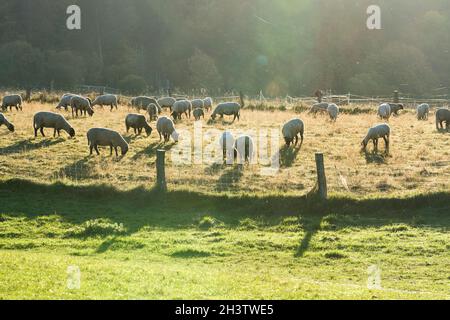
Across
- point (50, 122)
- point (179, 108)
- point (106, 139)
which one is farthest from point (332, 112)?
point (50, 122)

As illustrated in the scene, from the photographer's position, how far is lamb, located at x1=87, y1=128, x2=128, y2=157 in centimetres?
2423

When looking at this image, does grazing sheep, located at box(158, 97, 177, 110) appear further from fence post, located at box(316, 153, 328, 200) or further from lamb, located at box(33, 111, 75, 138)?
fence post, located at box(316, 153, 328, 200)

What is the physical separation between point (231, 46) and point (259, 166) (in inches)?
2298

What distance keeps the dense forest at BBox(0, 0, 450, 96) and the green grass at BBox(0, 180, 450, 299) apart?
4842cm

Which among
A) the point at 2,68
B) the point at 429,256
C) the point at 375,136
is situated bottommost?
the point at 429,256

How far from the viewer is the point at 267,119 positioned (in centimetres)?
3238

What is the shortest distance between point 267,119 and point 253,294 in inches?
887

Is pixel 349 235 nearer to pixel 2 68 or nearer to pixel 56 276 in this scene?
pixel 56 276

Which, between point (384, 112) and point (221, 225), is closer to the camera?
point (221, 225)

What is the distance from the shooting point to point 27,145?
25.2 metres

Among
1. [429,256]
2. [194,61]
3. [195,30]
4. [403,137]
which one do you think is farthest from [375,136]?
[195,30]

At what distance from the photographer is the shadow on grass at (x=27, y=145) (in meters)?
24.5

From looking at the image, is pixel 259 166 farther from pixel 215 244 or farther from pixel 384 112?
pixel 384 112

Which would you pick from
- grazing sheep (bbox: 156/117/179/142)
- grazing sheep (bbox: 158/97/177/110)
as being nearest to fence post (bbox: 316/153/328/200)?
grazing sheep (bbox: 156/117/179/142)
